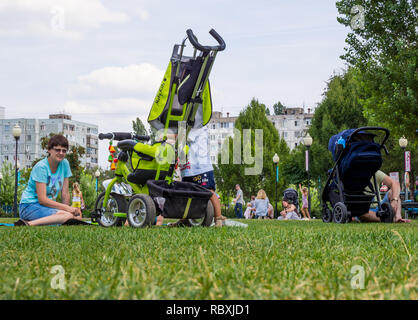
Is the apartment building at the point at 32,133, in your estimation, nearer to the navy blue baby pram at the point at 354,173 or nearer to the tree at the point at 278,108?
the tree at the point at 278,108

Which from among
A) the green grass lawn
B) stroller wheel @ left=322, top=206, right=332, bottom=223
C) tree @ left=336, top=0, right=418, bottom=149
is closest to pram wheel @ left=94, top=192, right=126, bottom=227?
the green grass lawn

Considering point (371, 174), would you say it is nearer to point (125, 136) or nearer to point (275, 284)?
point (125, 136)

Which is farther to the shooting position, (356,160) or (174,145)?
(356,160)

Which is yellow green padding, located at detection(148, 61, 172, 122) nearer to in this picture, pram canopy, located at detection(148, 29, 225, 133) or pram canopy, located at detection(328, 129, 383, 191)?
pram canopy, located at detection(148, 29, 225, 133)

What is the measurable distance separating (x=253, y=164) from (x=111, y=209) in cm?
4976

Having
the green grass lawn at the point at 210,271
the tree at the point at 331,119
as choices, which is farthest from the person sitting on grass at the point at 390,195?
the tree at the point at 331,119

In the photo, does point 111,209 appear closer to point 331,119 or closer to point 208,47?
Result: point 208,47

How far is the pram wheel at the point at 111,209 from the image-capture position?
7.96 metres

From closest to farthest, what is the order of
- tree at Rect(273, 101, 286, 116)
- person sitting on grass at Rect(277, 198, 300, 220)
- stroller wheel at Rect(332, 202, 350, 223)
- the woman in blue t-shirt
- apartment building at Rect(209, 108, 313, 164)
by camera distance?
the woman in blue t-shirt
stroller wheel at Rect(332, 202, 350, 223)
person sitting on grass at Rect(277, 198, 300, 220)
apartment building at Rect(209, 108, 313, 164)
tree at Rect(273, 101, 286, 116)

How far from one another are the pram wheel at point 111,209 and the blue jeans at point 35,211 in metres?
0.68

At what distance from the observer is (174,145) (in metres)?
7.27

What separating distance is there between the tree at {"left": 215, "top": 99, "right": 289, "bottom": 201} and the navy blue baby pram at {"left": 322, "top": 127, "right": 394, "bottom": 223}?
39.6 meters

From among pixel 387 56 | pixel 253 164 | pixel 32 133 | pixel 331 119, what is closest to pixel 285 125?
pixel 32 133

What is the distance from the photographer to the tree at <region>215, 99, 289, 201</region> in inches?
2098
